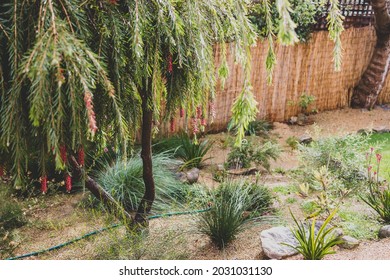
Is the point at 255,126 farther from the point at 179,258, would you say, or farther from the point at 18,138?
the point at 18,138

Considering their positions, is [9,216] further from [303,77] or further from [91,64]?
[303,77]

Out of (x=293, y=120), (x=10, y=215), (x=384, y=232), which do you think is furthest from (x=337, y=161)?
(x=10, y=215)

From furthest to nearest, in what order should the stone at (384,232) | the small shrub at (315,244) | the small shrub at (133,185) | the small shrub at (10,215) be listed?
the small shrub at (133,185)
the small shrub at (10,215)
the stone at (384,232)
the small shrub at (315,244)

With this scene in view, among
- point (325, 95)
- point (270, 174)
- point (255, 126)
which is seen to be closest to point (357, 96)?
point (325, 95)

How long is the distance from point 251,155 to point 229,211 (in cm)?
226

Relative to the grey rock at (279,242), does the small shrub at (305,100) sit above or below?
above

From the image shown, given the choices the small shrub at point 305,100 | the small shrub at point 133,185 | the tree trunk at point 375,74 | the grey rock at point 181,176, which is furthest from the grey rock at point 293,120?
the small shrub at point 133,185

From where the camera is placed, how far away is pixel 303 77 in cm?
908

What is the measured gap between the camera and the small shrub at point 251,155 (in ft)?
21.0

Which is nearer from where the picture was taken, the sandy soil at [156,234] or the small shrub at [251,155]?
the sandy soil at [156,234]

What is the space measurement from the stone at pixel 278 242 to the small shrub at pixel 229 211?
1.16 ft

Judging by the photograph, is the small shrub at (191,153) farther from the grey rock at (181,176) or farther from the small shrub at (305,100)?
the small shrub at (305,100)

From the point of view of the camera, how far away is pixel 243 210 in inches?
177

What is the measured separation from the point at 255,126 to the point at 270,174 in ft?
5.80
